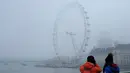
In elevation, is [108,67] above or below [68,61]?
above

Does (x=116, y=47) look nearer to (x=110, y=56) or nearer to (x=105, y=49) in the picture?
(x=105, y=49)

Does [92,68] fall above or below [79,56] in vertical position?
above

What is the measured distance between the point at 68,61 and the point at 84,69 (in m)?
125

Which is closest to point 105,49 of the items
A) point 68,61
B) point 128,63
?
point 128,63

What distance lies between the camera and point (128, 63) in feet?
269

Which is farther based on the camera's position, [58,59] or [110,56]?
[58,59]

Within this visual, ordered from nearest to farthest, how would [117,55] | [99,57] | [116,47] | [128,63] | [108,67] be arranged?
1. [108,67]
2. [128,63]
3. [117,55]
4. [116,47]
5. [99,57]

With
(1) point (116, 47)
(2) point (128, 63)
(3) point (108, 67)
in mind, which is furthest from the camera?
(1) point (116, 47)

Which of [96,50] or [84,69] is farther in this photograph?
[96,50]

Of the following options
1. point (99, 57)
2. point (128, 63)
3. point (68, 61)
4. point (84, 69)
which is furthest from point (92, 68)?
point (68, 61)

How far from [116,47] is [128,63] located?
44.2 feet

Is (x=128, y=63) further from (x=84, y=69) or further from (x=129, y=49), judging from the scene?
(x=84, y=69)

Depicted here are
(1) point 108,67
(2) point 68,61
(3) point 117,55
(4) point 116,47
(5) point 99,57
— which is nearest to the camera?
(1) point 108,67

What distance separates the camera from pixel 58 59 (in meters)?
130
